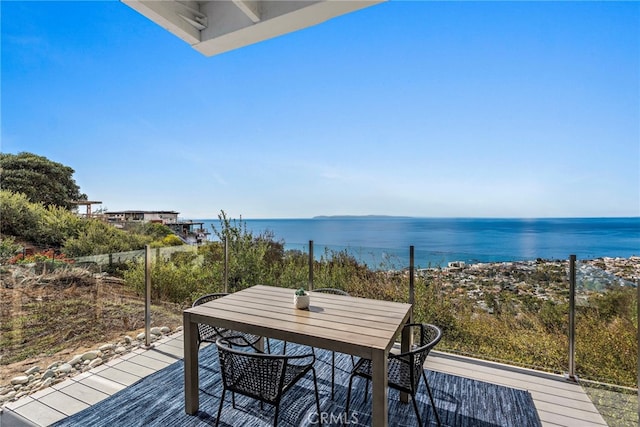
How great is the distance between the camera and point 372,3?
7.10ft

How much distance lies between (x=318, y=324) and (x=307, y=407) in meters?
0.82

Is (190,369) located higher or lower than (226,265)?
lower

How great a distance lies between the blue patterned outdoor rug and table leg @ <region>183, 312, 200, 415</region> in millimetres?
69

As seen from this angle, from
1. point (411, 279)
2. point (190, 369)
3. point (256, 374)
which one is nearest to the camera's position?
point (256, 374)

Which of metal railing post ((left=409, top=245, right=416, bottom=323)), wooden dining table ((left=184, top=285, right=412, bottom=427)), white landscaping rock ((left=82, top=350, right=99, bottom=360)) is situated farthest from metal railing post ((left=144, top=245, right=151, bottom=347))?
metal railing post ((left=409, top=245, right=416, bottom=323))

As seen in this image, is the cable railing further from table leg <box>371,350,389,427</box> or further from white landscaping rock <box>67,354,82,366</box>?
table leg <box>371,350,389,427</box>

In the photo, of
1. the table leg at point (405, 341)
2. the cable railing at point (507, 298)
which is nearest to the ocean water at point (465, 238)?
the cable railing at point (507, 298)

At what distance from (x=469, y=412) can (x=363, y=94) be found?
6.94 m

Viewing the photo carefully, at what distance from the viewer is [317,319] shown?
204 centimetres

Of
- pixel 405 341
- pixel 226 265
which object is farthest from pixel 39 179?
pixel 405 341

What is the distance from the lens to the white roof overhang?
2.22 meters

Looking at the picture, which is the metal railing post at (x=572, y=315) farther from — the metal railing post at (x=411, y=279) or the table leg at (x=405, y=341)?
the table leg at (x=405, y=341)

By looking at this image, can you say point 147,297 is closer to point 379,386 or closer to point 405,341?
point 405,341

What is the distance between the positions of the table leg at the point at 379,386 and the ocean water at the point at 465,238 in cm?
195
